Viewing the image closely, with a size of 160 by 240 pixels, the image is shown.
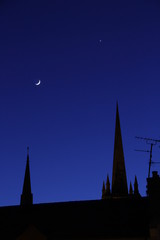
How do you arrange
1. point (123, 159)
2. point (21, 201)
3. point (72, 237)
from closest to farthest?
point (72, 237), point (21, 201), point (123, 159)

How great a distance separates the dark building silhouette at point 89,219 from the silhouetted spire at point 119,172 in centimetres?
2831

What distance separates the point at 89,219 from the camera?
34.8m

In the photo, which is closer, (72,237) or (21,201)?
(72,237)

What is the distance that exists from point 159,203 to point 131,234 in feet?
10.5

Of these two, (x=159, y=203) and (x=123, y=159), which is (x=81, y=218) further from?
(x=123, y=159)

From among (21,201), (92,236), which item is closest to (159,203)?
(92,236)

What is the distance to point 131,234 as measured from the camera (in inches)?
1249

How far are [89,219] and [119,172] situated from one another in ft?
104

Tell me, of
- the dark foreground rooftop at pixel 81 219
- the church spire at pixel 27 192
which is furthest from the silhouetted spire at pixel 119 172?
the dark foreground rooftop at pixel 81 219

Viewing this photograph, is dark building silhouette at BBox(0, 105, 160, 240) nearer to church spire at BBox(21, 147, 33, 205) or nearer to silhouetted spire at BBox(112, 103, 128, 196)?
church spire at BBox(21, 147, 33, 205)

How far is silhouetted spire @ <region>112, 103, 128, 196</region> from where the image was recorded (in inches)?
2564

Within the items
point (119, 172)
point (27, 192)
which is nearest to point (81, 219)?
point (27, 192)

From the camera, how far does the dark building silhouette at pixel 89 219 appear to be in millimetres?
31234

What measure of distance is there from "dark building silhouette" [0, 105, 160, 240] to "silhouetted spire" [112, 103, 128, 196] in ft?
92.9
